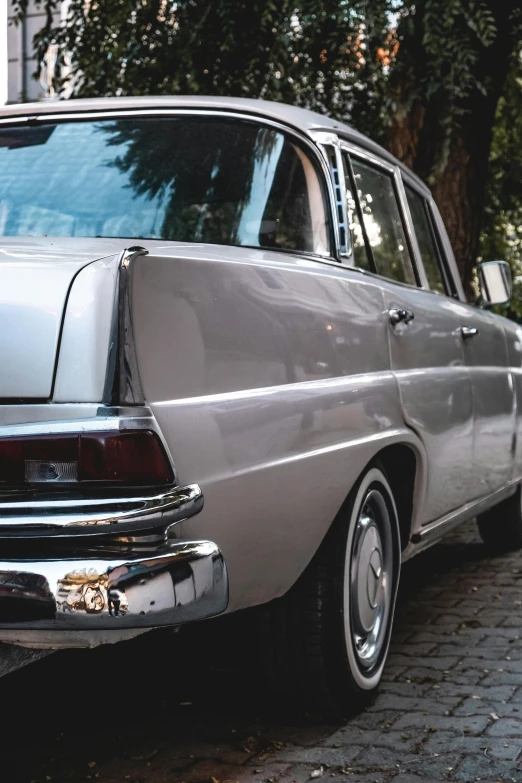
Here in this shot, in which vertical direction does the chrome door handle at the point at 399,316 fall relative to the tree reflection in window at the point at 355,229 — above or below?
below

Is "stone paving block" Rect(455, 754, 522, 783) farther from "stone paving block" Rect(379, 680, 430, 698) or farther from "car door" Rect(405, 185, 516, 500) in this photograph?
"car door" Rect(405, 185, 516, 500)

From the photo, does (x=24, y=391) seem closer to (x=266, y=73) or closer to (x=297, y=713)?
(x=297, y=713)

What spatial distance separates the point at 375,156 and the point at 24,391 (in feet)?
7.93

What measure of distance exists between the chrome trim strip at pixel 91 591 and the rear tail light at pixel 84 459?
163 mm

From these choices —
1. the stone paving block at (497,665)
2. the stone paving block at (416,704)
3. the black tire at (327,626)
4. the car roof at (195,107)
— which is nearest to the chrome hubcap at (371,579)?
the black tire at (327,626)

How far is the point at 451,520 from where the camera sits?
16.0ft

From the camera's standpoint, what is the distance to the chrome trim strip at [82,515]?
99.2 inches

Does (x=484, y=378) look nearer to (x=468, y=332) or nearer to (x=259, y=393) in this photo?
(x=468, y=332)

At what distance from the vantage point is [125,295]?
2684mm

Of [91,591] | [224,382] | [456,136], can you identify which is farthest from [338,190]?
[456,136]

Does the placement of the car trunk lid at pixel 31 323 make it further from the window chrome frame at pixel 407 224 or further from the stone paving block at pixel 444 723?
the window chrome frame at pixel 407 224

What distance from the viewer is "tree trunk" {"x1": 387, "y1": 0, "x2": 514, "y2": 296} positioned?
377 inches

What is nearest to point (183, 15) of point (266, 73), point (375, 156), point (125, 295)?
point (266, 73)

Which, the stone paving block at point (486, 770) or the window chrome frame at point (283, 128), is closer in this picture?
the stone paving block at point (486, 770)
